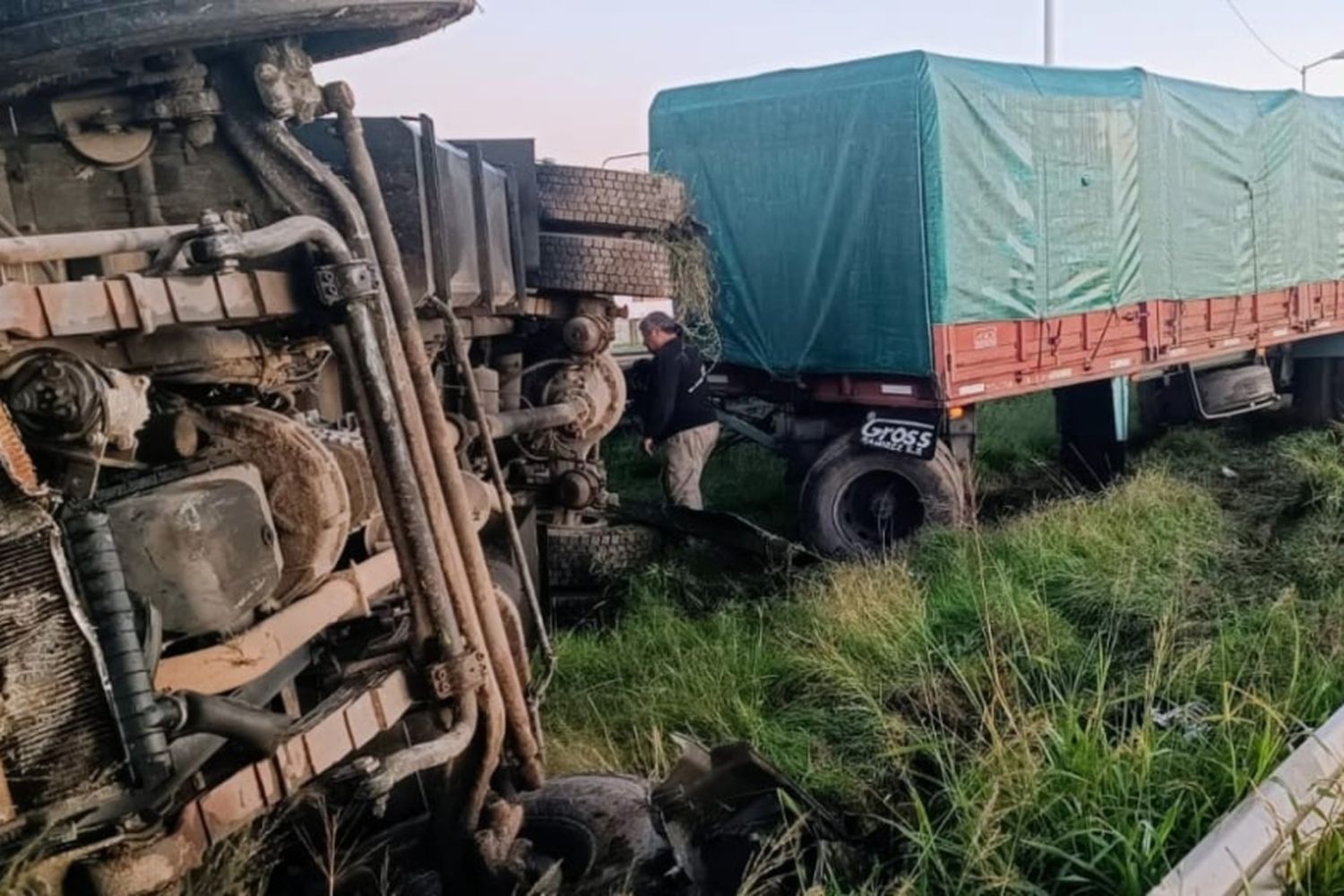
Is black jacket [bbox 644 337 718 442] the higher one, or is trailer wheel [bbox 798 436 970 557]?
black jacket [bbox 644 337 718 442]

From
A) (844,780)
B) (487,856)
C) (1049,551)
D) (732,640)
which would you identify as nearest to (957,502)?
(1049,551)

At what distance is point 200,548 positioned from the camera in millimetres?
2375

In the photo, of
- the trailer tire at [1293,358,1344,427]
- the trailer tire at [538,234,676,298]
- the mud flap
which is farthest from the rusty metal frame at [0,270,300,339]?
the trailer tire at [1293,358,1344,427]

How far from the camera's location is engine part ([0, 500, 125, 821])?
192 centimetres

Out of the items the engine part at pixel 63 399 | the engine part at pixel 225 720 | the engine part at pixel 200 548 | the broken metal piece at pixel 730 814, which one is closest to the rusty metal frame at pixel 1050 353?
the broken metal piece at pixel 730 814

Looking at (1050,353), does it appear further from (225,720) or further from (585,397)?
(225,720)

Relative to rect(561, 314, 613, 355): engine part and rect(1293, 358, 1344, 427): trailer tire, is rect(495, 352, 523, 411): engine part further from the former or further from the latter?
rect(1293, 358, 1344, 427): trailer tire

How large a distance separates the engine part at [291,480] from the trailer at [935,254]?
17.6 ft

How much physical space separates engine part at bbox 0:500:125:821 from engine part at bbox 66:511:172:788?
3 centimetres

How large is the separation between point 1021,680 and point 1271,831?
150 centimetres

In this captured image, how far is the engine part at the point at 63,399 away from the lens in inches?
79.7

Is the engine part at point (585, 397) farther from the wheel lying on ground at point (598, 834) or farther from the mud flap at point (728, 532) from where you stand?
the wheel lying on ground at point (598, 834)

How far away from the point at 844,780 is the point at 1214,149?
8.31 meters

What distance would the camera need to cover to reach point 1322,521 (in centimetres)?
658
